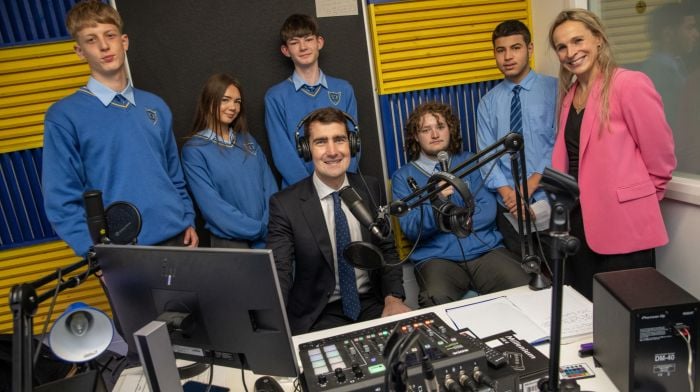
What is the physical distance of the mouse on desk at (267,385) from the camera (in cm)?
142

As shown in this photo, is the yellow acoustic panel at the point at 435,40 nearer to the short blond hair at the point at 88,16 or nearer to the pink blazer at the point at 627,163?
Answer: the pink blazer at the point at 627,163

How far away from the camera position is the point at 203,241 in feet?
10.6

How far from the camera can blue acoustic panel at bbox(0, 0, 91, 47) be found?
285 centimetres

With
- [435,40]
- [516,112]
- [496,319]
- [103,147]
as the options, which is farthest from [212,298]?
[435,40]

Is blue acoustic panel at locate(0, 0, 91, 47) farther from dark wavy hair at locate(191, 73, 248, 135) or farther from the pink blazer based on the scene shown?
the pink blazer

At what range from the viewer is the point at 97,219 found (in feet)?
4.44

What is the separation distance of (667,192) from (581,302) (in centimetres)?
124

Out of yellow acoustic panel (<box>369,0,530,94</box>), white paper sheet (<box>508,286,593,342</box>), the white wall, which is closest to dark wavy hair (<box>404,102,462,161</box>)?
yellow acoustic panel (<box>369,0,530,94</box>)

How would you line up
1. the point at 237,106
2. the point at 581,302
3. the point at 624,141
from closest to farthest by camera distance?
the point at 581,302 < the point at 624,141 < the point at 237,106

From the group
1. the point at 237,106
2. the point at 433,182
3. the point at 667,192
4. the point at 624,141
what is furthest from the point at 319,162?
the point at 667,192

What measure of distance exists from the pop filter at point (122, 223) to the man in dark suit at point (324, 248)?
0.92 metres

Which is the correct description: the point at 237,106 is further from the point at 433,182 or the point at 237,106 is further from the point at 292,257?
the point at 433,182

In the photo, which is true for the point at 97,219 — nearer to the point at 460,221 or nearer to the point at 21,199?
the point at 460,221

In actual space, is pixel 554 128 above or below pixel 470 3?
below
